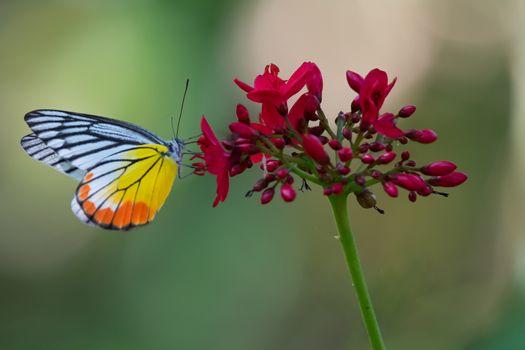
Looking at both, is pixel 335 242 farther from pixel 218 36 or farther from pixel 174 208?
pixel 218 36

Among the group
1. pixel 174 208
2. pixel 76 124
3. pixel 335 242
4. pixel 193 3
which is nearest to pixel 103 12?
pixel 193 3

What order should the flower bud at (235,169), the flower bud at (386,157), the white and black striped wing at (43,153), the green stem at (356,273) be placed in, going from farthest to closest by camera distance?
1. the white and black striped wing at (43,153)
2. the flower bud at (235,169)
3. the flower bud at (386,157)
4. the green stem at (356,273)

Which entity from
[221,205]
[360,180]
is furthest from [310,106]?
[221,205]

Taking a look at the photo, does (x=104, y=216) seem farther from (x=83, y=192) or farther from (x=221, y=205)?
(x=221, y=205)

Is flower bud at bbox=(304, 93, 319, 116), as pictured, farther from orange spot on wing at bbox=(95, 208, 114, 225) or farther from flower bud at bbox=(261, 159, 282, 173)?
orange spot on wing at bbox=(95, 208, 114, 225)

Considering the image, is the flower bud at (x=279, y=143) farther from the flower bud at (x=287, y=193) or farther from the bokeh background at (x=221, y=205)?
the bokeh background at (x=221, y=205)

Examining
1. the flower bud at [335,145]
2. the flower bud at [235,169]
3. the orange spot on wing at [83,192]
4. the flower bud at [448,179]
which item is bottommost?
the orange spot on wing at [83,192]

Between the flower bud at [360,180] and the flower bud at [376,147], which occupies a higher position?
the flower bud at [376,147]

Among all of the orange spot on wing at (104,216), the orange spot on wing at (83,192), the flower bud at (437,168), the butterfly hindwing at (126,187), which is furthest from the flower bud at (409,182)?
the orange spot on wing at (83,192)
